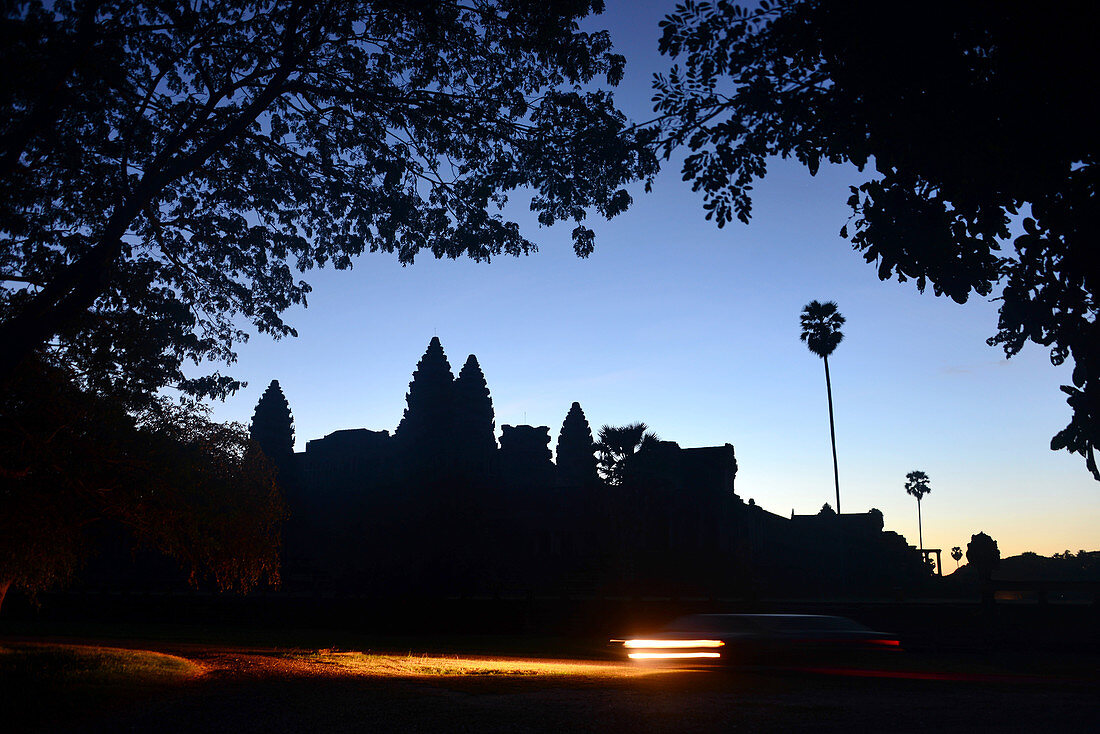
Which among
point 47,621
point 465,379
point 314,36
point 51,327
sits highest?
point 465,379

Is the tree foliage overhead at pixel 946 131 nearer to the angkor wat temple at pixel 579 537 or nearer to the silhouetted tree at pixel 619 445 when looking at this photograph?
the angkor wat temple at pixel 579 537

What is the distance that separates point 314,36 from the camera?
13828mm

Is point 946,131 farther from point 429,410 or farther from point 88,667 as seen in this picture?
point 429,410

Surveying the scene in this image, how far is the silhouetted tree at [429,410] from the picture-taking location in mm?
77812

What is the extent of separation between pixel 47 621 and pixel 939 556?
53.7 meters

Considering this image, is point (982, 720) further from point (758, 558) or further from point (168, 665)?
point (758, 558)

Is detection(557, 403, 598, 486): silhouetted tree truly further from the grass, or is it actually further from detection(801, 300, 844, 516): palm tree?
the grass

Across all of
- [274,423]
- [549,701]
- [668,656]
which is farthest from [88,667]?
[274,423]

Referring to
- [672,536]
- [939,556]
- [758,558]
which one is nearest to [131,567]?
[672,536]

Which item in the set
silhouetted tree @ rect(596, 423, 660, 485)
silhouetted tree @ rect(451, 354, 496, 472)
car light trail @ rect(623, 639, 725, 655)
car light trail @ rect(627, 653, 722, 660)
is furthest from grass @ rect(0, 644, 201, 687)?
silhouetted tree @ rect(451, 354, 496, 472)

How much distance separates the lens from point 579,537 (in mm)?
46625

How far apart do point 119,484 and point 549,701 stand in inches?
508

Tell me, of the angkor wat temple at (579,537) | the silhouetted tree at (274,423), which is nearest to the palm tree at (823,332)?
the angkor wat temple at (579,537)

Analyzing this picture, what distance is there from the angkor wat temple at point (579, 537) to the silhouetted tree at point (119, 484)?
14.7 m
